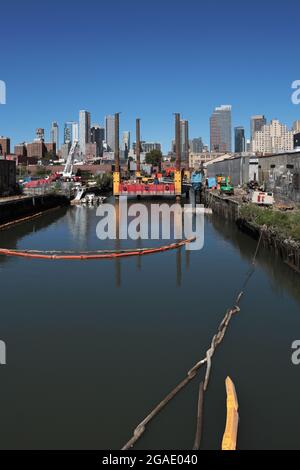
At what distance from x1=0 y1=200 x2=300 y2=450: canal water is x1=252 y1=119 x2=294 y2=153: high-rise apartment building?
160274 millimetres

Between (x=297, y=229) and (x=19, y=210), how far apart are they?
2515 cm

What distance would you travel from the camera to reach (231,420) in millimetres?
6738

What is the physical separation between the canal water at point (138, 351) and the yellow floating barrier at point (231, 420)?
196 mm

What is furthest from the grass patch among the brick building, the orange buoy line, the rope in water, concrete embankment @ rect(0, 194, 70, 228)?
the brick building

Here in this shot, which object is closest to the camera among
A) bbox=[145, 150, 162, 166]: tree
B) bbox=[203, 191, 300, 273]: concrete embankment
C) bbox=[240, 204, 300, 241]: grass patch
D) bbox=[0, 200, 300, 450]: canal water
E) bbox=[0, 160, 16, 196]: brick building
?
bbox=[0, 200, 300, 450]: canal water

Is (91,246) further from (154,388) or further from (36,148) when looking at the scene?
(36,148)

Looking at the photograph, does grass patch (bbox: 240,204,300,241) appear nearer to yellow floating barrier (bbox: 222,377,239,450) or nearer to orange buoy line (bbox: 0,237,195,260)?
orange buoy line (bbox: 0,237,195,260)

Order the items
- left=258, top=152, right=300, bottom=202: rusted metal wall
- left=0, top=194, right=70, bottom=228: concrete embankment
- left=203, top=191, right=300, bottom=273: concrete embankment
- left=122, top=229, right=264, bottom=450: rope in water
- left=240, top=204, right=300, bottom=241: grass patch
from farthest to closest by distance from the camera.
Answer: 1. left=0, top=194, right=70, bottom=228: concrete embankment
2. left=258, top=152, right=300, bottom=202: rusted metal wall
3. left=240, top=204, right=300, bottom=241: grass patch
4. left=203, top=191, right=300, bottom=273: concrete embankment
5. left=122, top=229, right=264, bottom=450: rope in water

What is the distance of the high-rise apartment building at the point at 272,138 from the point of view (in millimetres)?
172125

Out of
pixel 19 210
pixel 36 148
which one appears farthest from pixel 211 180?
pixel 36 148

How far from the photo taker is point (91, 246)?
2311cm

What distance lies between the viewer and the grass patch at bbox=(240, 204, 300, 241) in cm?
1653

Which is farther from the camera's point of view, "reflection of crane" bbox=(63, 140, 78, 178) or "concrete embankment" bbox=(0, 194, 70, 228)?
"reflection of crane" bbox=(63, 140, 78, 178)

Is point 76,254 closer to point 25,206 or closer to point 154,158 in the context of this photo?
point 25,206
